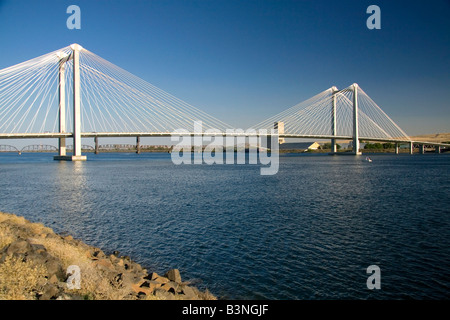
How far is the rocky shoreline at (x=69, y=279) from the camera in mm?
4688

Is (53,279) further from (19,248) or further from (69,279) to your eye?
(19,248)

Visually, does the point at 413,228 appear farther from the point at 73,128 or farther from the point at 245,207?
the point at 73,128

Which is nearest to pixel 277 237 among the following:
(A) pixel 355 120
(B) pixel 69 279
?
(B) pixel 69 279

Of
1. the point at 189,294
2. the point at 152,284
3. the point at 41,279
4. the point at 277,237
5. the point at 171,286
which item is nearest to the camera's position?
the point at 41,279

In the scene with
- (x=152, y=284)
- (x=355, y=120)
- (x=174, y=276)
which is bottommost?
(x=174, y=276)

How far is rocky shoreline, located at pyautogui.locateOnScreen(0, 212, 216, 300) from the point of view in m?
4.69

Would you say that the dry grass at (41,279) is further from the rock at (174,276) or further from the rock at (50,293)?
the rock at (174,276)

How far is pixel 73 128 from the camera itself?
173 ft

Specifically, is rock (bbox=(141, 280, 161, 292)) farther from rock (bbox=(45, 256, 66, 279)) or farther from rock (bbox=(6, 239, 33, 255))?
rock (bbox=(6, 239, 33, 255))

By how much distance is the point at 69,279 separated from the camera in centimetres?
523

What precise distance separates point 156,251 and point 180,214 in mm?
4793

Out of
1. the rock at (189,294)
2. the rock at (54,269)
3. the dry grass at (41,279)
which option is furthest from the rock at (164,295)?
the rock at (54,269)
